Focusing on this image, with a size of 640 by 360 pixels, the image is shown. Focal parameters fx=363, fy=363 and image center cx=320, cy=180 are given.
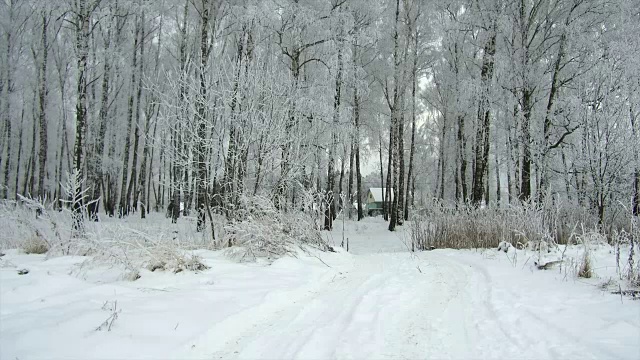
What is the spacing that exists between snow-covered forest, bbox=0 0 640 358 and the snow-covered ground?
0.03m

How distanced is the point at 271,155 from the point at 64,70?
18431 millimetres

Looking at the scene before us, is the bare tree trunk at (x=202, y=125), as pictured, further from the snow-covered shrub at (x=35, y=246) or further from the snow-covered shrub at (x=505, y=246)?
the snow-covered shrub at (x=505, y=246)

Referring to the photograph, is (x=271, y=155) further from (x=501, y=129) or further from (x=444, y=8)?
(x=444, y=8)

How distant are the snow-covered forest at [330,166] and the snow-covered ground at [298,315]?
0.03 m

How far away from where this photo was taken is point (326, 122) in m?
12.6

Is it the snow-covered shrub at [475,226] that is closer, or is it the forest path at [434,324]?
the forest path at [434,324]

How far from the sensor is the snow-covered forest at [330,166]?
330 cm

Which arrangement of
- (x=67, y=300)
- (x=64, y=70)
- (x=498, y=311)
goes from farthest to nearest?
1. (x=64, y=70)
2. (x=498, y=311)
3. (x=67, y=300)

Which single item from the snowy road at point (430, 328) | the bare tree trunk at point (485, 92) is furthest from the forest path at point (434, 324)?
the bare tree trunk at point (485, 92)

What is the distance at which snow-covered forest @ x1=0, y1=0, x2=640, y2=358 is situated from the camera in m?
3.30

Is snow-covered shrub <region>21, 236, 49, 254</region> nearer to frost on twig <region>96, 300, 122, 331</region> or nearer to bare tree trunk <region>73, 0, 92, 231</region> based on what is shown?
frost on twig <region>96, 300, 122, 331</region>

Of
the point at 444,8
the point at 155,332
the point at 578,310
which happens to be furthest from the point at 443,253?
the point at 444,8

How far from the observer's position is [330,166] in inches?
530

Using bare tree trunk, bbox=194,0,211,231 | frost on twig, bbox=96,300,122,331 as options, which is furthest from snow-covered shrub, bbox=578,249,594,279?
bare tree trunk, bbox=194,0,211,231
